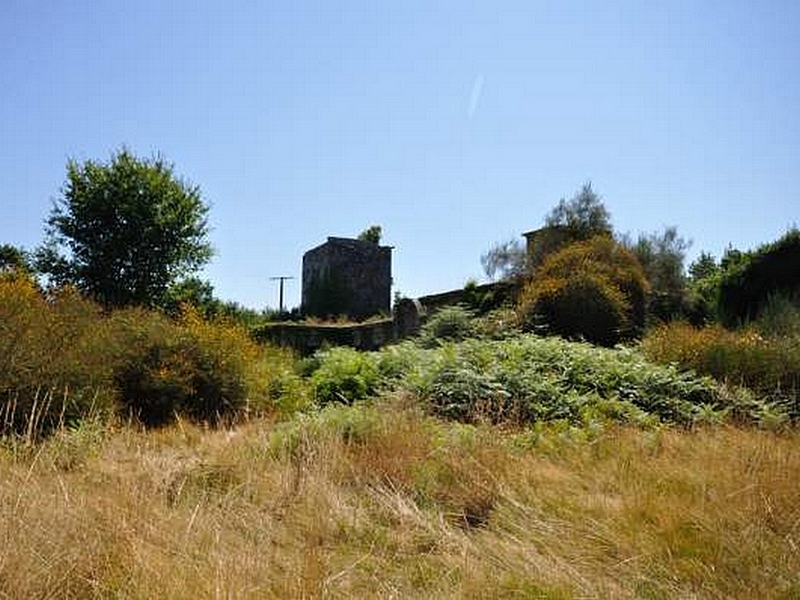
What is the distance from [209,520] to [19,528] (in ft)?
2.27

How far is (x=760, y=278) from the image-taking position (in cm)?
1233

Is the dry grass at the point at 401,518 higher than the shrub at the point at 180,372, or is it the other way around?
the shrub at the point at 180,372

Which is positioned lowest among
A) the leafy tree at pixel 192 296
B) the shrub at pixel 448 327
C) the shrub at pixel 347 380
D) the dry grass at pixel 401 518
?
the dry grass at pixel 401 518

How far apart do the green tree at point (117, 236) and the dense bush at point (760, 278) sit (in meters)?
13.1

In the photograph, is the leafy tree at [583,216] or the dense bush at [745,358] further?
the leafy tree at [583,216]

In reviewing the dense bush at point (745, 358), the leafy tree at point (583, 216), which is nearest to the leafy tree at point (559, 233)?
the leafy tree at point (583, 216)

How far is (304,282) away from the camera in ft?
93.2

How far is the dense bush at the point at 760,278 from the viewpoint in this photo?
39.4 feet


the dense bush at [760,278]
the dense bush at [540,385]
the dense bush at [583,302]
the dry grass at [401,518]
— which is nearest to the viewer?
the dry grass at [401,518]

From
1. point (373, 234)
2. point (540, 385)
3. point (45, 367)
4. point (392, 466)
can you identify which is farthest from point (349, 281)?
point (392, 466)

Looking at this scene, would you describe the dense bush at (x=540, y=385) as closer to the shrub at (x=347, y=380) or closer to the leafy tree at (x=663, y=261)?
the shrub at (x=347, y=380)

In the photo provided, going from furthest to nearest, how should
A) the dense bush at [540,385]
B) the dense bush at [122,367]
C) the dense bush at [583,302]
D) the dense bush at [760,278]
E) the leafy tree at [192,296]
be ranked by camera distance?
1. the leafy tree at [192,296]
2. the dense bush at [760,278]
3. the dense bush at [583,302]
4. the dense bush at [540,385]
5. the dense bush at [122,367]

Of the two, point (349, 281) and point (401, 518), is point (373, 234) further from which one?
point (401, 518)

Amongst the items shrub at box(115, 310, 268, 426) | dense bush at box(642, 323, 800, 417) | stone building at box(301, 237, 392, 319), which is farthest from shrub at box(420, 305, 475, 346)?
stone building at box(301, 237, 392, 319)
